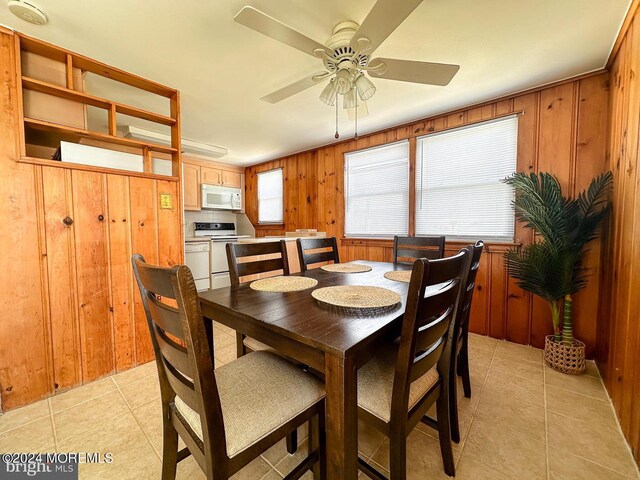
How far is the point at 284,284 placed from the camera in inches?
58.5

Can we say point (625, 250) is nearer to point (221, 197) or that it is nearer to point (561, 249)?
point (561, 249)

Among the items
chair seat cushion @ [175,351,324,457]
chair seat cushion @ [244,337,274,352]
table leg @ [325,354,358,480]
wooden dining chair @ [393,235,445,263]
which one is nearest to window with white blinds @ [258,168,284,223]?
wooden dining chair @ [393,235,445,263]

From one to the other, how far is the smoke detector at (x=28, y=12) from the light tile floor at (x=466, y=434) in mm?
2287

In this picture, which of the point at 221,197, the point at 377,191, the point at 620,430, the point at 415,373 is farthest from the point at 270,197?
the point at 620,430

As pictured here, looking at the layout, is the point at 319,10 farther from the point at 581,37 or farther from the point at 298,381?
the point at 298,381

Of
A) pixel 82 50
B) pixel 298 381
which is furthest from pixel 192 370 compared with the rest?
pixel 82 50

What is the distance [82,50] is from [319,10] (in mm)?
1656

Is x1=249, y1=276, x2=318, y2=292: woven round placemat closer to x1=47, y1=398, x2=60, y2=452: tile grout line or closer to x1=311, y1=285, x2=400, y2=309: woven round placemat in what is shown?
x1=311, y1=285, x2=400, y2=309: woven round placemat

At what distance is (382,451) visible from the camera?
4.28ft

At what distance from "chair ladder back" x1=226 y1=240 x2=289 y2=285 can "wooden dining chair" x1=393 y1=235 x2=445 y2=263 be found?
44.2 inches

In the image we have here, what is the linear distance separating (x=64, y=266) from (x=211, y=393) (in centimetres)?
182

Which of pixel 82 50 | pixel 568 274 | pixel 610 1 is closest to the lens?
pixel 610 1

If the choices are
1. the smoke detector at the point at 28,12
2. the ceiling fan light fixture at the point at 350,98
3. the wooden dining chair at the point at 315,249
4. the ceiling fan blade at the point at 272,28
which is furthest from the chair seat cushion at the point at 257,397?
the smoke detector at the point at 28,12

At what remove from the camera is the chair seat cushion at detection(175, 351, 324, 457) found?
0.81 meters
